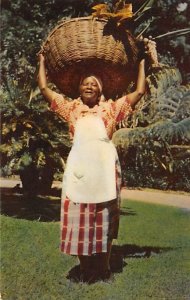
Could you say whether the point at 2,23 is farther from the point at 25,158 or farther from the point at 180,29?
the point at 180,29

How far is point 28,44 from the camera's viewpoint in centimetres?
367

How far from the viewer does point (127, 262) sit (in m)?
3.22

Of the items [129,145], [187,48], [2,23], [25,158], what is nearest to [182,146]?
[129,145]

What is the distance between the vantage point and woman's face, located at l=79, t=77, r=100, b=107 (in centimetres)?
301

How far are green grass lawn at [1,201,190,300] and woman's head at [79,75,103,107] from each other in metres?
0.75

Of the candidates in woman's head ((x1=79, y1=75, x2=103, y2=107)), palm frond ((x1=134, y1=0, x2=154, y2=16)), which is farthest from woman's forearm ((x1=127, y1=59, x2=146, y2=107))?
palm frond ((x1=134, y1=0, x2=154, y2=16))

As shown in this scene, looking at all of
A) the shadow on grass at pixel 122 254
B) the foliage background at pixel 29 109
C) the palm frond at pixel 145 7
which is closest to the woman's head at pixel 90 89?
the palm frond at pixel 145 7

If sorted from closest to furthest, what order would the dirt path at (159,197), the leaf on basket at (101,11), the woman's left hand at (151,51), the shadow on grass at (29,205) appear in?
the leaf on basket at (101,11) < the woman's left hand at (151,51) < the dirt path at (159,197) < the shadow on grass at (29,205)

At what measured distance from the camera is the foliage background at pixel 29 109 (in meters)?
3.54

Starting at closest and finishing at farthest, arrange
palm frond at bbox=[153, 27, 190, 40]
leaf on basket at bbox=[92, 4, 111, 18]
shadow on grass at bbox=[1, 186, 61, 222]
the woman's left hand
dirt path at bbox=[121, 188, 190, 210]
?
leaf on basket at bbox=[92, 4, 111, 18] < the woman's left hand < palm frond at bbox=[153, 27, 190, 40] < dirt path at bbox=[121, 188, 190, 210] < shadow on grass at bbox=[1, 186, 61, 222]

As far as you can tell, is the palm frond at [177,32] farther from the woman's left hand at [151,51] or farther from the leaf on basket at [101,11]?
the leaf on basket at [101,11]

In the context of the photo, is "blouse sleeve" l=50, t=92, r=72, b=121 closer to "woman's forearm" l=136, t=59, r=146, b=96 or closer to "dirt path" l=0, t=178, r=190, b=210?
"woman's forearm" l=136, t=59, r=146, b=96

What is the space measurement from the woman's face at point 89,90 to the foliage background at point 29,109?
0.56 metres

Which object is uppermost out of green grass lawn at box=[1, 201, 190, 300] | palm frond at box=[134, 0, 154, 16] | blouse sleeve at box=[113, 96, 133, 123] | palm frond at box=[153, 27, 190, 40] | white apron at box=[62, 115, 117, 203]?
palm frond at box=[134, 0, 154, 16]
